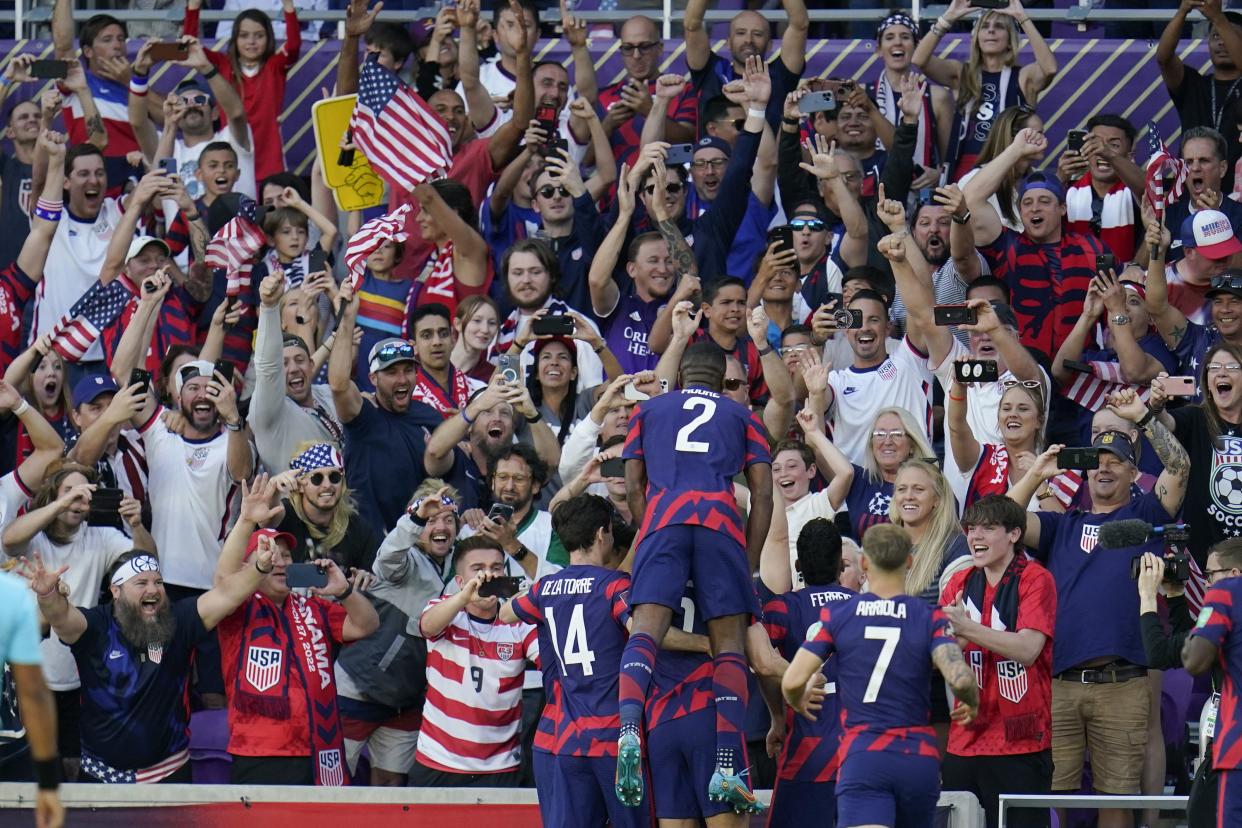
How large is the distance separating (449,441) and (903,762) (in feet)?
13.0

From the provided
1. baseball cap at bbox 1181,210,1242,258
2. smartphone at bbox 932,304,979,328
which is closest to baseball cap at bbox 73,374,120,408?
smartphone at bbox 932,304,979,328

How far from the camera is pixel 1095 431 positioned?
11688 millimetres

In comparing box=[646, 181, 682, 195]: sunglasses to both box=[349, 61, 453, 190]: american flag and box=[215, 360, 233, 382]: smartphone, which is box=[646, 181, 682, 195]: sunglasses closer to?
box=[349, 61, 453, 190]: american flag

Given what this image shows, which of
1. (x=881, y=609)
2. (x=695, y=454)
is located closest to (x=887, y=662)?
(x=881, y=609)

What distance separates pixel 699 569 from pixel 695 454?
0.54 metres

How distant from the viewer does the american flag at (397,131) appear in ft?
46.4

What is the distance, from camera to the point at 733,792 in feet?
30.8

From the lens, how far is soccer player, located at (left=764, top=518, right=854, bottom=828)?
389 inches

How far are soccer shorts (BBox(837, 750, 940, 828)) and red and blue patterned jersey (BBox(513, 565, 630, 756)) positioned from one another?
3.76ft

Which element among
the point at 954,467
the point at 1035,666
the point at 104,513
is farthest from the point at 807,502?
the point at 104,513

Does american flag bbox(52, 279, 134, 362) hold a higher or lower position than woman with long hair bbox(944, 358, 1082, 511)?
higher

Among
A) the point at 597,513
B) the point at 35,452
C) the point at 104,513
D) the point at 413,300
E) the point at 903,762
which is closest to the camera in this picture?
the point at 903,762

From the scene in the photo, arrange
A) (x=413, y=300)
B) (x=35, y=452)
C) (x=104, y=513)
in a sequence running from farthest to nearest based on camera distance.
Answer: (x=413, y=300)
(x=35, y=452)
(x=104, y=513)

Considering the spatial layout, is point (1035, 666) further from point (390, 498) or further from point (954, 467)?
point (390, 498)
